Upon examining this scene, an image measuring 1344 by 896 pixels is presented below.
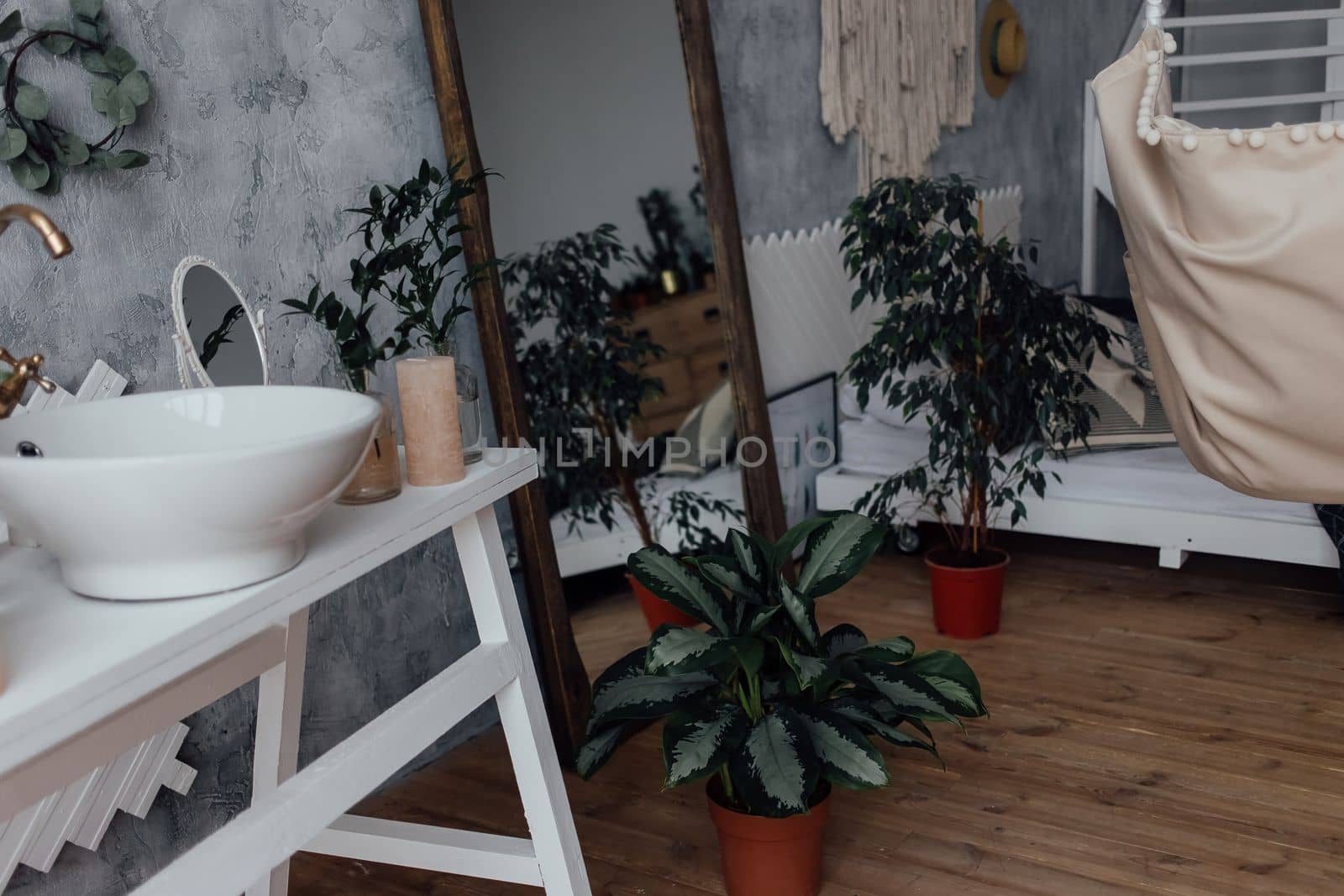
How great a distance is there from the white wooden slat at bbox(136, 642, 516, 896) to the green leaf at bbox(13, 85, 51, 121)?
2.83 feet

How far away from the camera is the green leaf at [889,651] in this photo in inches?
72.4

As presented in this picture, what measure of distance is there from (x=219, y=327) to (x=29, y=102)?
35 centimetres

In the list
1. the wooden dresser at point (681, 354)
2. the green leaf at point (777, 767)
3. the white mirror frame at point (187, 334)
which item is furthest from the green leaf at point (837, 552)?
the white mirror frame at point (187, 334)

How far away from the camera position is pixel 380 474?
53.8 inches

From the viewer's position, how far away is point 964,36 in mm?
3953

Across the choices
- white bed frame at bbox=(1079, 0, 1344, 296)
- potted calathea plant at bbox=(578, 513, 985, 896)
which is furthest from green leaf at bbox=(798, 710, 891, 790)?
white bed frame at bbox=(1079, 0, 1344, 296)

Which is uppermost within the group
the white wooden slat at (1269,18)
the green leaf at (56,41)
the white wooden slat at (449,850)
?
the green leaf at (56,41)

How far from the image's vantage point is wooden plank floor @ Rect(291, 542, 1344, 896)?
1.82 m

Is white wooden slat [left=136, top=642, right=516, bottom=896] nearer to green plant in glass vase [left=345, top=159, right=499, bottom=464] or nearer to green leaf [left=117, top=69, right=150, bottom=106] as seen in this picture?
green plant in glass vase [left=345, top=159, right=499, bottom=464]

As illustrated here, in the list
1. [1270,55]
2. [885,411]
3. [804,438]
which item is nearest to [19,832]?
[804,438]

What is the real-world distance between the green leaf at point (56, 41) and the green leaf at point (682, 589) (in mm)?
1049

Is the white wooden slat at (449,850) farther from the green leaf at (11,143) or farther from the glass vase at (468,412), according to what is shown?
the green leaf at (11,143)

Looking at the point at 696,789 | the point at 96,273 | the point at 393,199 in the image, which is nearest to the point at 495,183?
the point at 393,199

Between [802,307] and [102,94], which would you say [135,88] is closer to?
[102,94]
